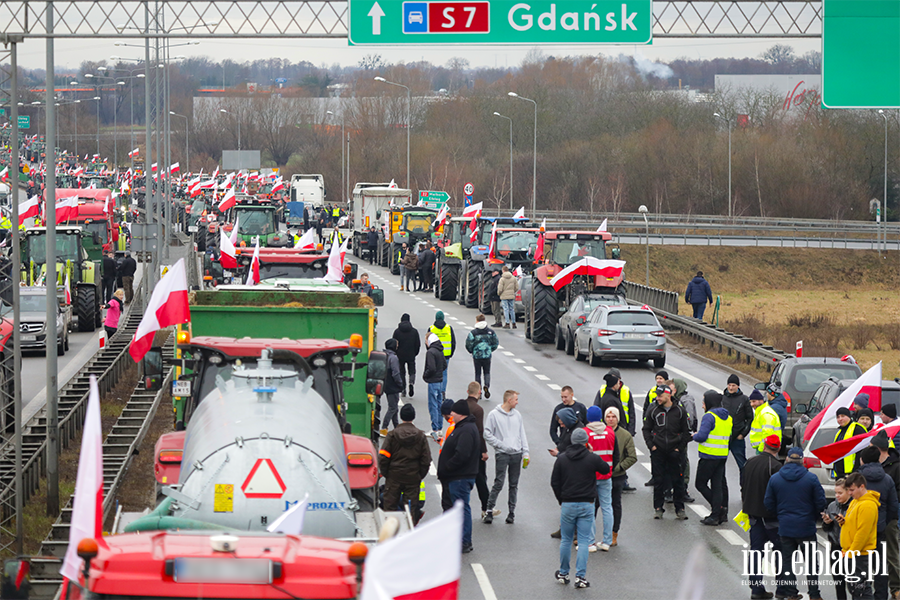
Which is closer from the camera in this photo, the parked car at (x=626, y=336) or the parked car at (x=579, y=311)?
the parked car at (x=626, y=336)

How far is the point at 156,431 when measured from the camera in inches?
746

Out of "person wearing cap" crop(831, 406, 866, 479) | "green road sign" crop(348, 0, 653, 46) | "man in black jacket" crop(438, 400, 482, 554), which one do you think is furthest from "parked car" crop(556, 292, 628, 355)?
"man in black jacket" crop(438, 400, 482, 554)

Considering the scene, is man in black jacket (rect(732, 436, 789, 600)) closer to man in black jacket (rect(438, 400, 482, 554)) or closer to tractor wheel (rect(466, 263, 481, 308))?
man in black jacket (rect(438, 400, 482, 554))

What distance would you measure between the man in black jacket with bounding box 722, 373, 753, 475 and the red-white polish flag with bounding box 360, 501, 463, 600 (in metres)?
11.3

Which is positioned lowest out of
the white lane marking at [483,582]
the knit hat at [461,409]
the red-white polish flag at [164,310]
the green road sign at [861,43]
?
the white lane marking at [483,582]

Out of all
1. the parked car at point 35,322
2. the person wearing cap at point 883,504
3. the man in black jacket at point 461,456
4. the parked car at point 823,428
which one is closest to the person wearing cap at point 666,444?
the parked car at point 823,428

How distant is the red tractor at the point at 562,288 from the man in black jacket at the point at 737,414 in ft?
48.9

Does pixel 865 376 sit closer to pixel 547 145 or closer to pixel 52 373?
pixel 52 373

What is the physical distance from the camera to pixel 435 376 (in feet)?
64.5

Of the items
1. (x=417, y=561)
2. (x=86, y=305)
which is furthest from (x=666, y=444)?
Result: (x=86, y=305)

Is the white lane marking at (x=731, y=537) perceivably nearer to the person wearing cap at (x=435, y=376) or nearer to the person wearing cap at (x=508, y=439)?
the person wearing cap at (x=508, y=439)

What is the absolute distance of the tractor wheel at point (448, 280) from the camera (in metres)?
41.2

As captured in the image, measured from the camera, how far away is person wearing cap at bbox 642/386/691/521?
14.7 m

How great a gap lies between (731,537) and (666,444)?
132 cm
